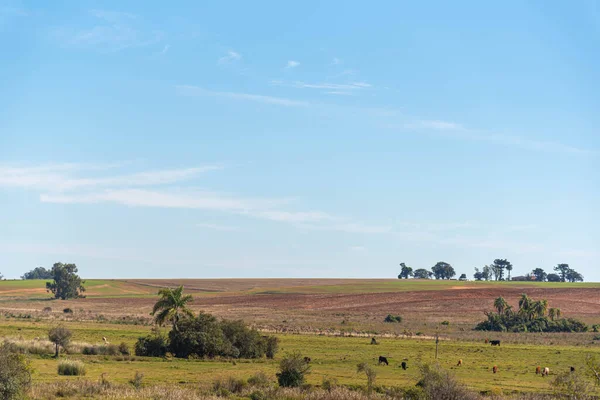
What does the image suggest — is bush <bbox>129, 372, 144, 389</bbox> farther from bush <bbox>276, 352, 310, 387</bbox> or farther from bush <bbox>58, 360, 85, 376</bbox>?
bush <bbox>276, 352, 310, 387</bbox>

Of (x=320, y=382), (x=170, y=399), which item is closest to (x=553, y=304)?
(x=320, y=382)

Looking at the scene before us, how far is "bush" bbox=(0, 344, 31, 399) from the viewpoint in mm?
33094

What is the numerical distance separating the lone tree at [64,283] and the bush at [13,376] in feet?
497

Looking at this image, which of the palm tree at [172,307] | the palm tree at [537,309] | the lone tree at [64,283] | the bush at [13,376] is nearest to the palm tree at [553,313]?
the palm tree at [537,309]

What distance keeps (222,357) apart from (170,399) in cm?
2479

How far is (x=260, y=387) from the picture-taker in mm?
42125

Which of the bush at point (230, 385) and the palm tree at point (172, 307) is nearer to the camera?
the bush at point (230, 385)

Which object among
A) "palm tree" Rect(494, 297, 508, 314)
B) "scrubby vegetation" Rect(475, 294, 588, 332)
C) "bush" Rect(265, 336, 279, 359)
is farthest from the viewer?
"palm tree" Rect(494, 297, 508, 314)

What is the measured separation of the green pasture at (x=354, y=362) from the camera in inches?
1815

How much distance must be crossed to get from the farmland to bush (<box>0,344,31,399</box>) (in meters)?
6.85

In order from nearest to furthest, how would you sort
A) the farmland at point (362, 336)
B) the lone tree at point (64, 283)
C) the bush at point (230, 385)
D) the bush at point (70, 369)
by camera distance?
1. the bush at point (230, 385)
2. the bush at point (70, 369)
3. the farmland at point (362, 336)
4. the lone tree at point (64, 283)

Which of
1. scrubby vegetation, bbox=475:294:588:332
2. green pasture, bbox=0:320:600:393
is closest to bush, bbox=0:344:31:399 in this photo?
green pasture, bbox=0:320:600:393

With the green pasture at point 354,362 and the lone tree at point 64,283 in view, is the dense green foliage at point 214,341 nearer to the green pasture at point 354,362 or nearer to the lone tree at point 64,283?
the green pasture at point 354,362

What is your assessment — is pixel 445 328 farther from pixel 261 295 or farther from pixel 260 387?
pixel 261 295
